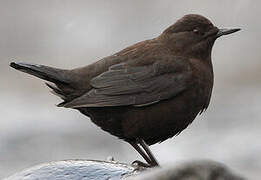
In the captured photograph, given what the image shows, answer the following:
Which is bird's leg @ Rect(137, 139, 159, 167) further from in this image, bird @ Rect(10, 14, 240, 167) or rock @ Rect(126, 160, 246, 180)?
rock @ Rect(126, 160, 246, 180)

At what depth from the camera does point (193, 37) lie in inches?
276

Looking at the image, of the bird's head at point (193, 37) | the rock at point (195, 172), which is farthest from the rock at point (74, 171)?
the rock at point (195, 172)

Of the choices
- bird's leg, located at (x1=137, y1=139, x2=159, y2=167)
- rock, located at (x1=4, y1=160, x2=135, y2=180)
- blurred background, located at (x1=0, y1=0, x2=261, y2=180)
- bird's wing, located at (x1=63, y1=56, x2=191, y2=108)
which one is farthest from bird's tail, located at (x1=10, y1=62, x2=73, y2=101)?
blurred background, located at (x1=0, y1=0, x2=261, y2=180)

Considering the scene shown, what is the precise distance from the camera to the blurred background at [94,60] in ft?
37.9

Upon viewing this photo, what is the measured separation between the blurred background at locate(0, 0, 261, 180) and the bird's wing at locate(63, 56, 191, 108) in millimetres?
3505

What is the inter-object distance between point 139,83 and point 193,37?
52 centimetres

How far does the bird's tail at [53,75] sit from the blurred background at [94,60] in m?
3.75

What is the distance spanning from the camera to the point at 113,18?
16.0 metres

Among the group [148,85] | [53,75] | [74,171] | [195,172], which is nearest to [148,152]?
[148,85]

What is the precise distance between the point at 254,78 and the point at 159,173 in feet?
33.9

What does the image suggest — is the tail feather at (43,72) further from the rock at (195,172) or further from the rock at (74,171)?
the rock at (195,172)

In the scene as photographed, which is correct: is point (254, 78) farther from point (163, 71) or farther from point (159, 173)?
point (159, 173)

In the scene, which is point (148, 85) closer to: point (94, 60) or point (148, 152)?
point (148, 152)

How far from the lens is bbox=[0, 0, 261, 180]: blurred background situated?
37.9ft
